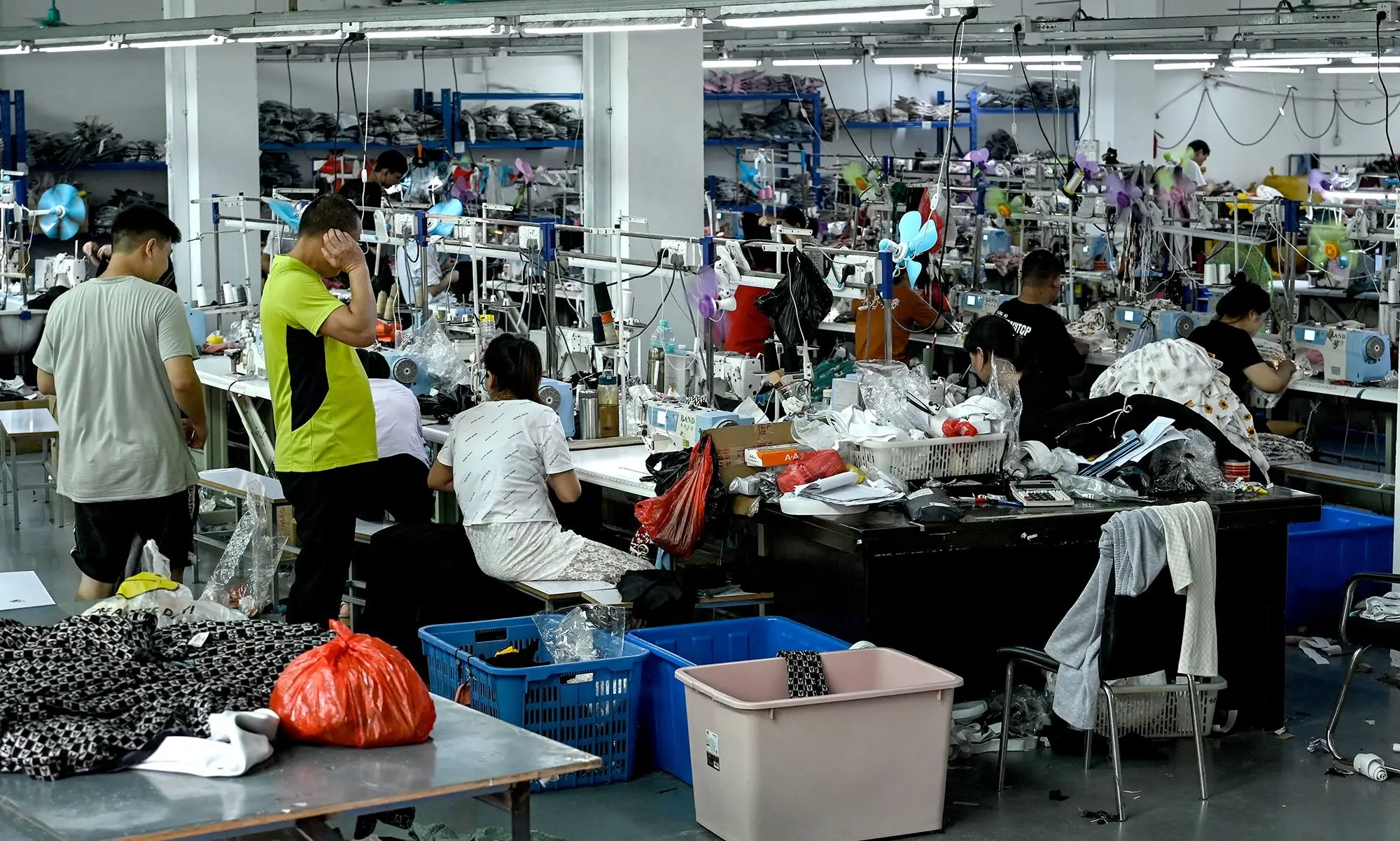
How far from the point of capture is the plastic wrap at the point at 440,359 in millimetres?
6480

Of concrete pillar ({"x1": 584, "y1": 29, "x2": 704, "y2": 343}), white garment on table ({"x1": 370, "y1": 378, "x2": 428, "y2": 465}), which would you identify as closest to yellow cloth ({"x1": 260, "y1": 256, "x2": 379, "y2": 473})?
white garment on table ({"x1": 370, "y1": 378, "x2": 428, "y2": 465})

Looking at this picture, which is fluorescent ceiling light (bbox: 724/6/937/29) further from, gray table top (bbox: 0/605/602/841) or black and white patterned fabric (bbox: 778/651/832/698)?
gray table top (bbox: 0/605/602/841)

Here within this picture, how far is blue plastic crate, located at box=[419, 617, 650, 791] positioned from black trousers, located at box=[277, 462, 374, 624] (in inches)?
22.3

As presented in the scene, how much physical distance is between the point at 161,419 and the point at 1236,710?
3.30 meters

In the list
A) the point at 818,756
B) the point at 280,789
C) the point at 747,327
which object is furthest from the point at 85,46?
the point at 280,789

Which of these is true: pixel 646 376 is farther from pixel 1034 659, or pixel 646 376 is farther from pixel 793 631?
pixel 1034 659

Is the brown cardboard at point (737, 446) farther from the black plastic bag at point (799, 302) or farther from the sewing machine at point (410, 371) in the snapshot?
the sewing machine at point (410, 371)

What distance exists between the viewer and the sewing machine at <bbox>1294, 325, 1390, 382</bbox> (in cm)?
716

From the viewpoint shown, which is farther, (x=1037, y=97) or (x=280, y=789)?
(x=1037, y=97)

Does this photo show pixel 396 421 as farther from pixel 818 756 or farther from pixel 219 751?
pixel 219 751

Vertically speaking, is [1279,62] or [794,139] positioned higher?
[1279,62]

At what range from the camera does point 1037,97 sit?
16.8 meters

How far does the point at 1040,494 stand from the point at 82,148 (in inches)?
385

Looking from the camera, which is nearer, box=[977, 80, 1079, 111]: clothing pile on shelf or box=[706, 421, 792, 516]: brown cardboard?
box=[706, 421, 792, 516]: brown cardboard
